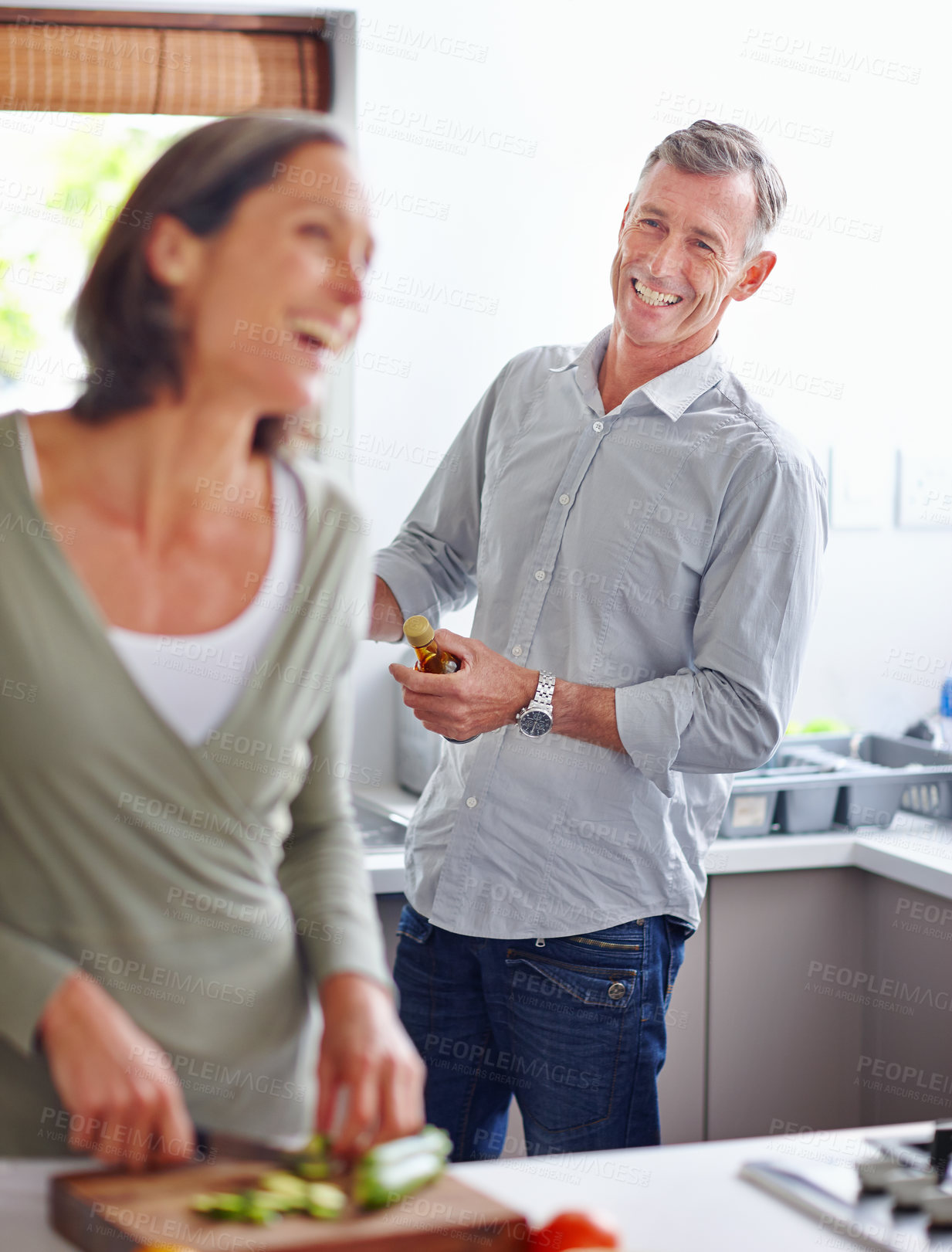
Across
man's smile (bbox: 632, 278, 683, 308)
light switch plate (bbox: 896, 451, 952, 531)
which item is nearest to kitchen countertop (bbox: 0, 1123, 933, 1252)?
man's smile (bbox: 632, 278, 683, 308)

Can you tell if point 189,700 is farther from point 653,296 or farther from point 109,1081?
point 653,296

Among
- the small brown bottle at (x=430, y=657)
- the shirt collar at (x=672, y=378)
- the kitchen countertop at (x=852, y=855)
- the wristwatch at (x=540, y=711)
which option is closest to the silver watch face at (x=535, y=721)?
the wristwatch at (x=540, y=711)

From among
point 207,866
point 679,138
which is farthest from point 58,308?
point 679,138

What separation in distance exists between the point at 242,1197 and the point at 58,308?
56cm

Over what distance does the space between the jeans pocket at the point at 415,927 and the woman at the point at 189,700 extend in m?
0.38

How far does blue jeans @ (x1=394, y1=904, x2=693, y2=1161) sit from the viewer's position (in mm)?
1069

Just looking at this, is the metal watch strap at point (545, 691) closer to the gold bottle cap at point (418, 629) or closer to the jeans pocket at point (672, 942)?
the gold bottle cap at point (418, 629)

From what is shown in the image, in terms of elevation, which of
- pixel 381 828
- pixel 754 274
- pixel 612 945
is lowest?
pixel 612 945

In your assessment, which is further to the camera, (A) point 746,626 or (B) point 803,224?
(B) point 803,224

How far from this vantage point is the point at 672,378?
4.10 feet

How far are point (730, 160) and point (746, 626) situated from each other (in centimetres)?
44

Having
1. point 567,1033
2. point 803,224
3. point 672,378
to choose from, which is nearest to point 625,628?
point 672,378

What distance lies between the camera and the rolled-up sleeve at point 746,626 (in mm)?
1197

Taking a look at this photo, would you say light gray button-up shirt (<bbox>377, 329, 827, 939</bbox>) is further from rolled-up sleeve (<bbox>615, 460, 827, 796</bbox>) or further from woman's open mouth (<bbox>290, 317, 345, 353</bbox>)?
woman's open mouth (<bbox>290, 317, 345, 353</bbox>)
